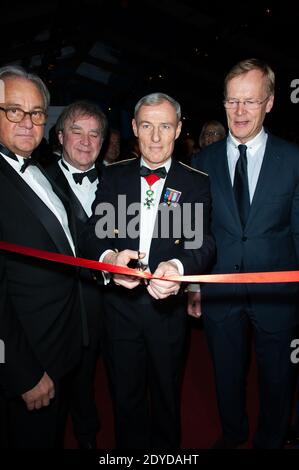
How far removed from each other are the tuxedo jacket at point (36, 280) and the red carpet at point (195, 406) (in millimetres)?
1227

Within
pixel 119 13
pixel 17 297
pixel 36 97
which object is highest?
pixel 119 13

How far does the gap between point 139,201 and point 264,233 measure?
69cm

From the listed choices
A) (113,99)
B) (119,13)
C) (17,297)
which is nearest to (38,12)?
(119,13)

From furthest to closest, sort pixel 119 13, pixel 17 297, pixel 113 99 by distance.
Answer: pixel 113 99 < pixel 119 13 < pixel 17 297

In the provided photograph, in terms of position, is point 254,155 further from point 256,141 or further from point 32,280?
point 32,280

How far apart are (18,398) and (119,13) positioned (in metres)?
12.2

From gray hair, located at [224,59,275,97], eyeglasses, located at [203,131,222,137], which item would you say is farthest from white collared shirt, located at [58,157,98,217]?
eyeglasses, located at [203,131,222,137]

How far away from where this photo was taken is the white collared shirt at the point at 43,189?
5.47ft

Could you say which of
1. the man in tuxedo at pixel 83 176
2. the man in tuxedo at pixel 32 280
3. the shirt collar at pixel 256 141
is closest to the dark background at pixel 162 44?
the shirt collar at pixel 256 141

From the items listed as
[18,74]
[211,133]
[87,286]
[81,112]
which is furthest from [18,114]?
[211,133]

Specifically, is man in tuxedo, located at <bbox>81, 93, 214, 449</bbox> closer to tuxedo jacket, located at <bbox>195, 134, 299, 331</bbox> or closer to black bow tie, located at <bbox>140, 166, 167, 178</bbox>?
black bow tie, located at <bbox>140, 166, 167, 178</bbox>

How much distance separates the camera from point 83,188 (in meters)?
2.50

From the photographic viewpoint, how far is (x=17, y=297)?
155 cm

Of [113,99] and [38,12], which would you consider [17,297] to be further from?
[113,99]
